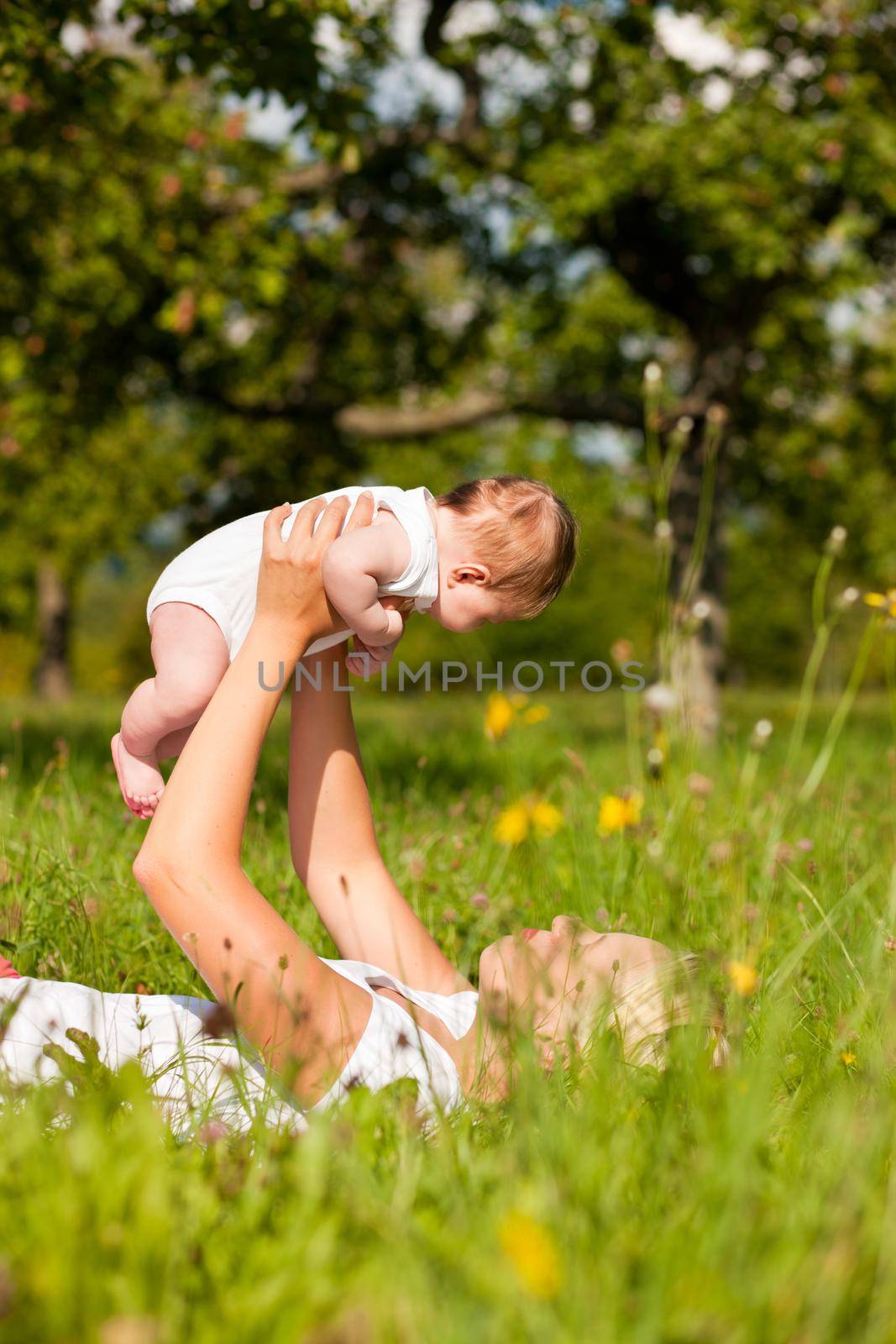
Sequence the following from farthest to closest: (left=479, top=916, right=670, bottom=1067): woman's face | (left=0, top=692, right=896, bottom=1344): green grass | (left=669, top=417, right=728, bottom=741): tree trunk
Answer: (left=669, top=417, right=728, bottom=741): tree trunk, (left=479, top=916, right=670, bottom=1067): woman's face, (left=0, top=692, right=896, bottom=1344): green grass

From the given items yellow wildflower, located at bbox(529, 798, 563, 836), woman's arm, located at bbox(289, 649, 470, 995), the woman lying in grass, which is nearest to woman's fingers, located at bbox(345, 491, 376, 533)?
the woman lying in grass

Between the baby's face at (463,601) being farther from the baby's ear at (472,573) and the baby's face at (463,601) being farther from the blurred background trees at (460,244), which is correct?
the blurred background trees at (460,244)

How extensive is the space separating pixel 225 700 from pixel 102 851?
151 cm

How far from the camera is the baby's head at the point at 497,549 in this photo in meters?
2.67

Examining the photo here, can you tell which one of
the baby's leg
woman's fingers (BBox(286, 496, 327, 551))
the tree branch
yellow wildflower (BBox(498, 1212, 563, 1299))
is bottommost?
yellow wildflower (BBox(498, 1212, 563, 1299))

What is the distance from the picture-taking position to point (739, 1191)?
132 centimetres

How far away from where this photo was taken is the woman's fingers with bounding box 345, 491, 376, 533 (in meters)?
2.42

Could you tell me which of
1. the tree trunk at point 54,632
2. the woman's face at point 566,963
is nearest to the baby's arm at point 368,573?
the woman's face at point 566,963

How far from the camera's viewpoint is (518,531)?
267 cm

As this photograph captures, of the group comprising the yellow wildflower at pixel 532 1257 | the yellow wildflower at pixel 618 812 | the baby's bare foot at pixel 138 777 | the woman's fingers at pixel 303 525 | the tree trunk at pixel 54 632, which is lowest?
the tree trunk at pixel 54 632

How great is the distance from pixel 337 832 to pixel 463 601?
611 mm

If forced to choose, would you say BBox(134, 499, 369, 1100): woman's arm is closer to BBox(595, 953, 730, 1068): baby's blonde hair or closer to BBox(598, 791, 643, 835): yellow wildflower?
BBox(595, 953, 730, 1068): baby's blonde hair

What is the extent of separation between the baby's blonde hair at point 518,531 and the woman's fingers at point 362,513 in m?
0.26

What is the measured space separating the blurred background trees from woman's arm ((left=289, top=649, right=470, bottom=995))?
3.42 m
